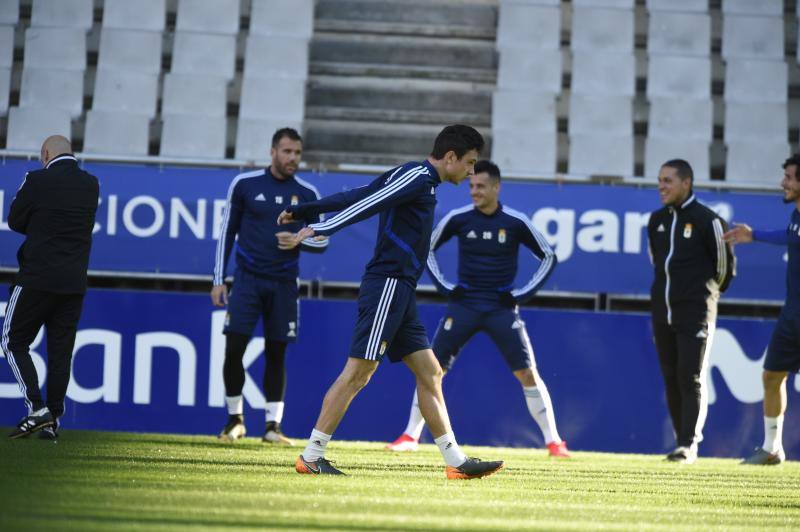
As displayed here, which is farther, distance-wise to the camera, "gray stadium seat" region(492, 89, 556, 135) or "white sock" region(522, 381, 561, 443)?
"gray stadium seat" region(492, 89, 556, 135)

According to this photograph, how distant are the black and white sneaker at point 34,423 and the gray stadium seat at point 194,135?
4.82m

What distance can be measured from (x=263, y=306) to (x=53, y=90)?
204 inches

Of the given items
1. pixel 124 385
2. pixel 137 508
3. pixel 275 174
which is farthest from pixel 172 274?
pixel 137 508

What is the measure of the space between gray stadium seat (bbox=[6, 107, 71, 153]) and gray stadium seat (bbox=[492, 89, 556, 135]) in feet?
14.4

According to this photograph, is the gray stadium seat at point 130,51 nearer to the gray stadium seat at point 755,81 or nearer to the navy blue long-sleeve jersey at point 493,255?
the navy blue long-sleeve jersey at point 493,255

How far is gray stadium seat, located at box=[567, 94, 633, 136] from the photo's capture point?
13234 millimetres

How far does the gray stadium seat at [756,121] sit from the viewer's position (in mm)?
13352

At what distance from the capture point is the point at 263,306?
9.06 meters

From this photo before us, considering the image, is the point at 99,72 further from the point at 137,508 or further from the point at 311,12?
the point at 137,508

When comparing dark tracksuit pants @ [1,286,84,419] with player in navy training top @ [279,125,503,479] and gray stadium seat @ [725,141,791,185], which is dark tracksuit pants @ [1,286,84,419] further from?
gray stadium seat @ [725,141,791,185]

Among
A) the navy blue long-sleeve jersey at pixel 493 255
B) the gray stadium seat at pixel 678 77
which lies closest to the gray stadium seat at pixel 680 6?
the gray stadium seat at pixel 678 77

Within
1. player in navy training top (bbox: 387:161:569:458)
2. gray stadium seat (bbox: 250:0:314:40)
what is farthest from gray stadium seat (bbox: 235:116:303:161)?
player in navy training top (bbox: 387:161:569:458)

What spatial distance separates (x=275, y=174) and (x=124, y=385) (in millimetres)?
2414

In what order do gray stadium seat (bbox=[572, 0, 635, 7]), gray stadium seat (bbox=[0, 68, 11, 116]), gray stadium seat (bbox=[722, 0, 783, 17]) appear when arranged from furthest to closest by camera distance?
gray stadium seat (bbox=[722, 0, 783, 17])
gray stadium seat (bbox=[572, 0, 635, 7])
gray stadium seat (bbox=[0, 68, 11, 116])
